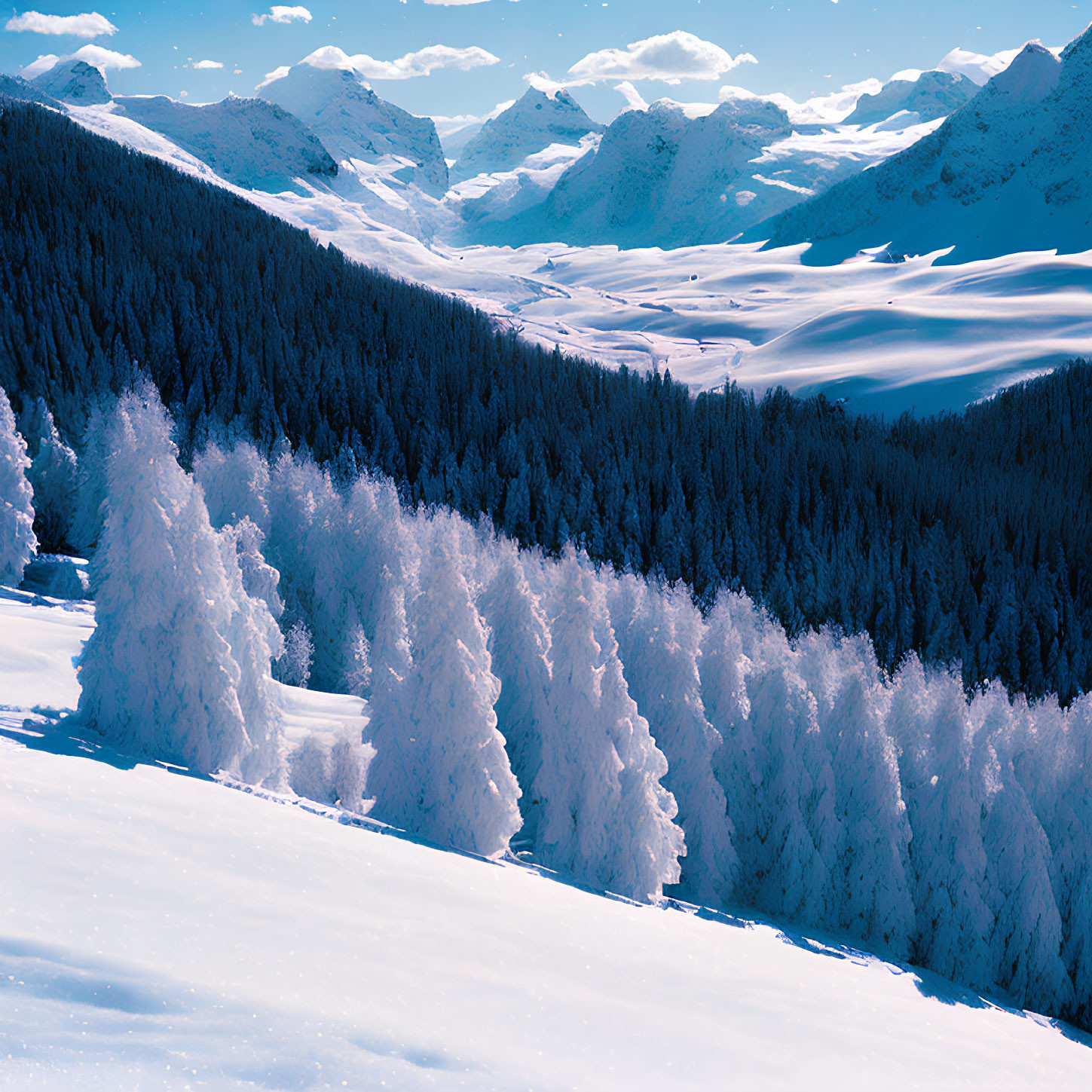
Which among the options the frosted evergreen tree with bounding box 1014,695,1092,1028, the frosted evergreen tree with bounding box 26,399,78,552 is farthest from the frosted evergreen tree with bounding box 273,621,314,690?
the frosted evergreen tree with bounding box 1014,695,1092,1028

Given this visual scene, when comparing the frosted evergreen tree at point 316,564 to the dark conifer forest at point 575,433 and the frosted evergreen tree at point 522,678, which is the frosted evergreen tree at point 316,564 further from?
the dark conifer forest at point 575,433

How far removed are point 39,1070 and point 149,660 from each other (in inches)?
359

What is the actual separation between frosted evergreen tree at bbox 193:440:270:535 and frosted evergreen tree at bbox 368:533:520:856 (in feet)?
114

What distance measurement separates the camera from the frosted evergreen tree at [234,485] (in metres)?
54.0

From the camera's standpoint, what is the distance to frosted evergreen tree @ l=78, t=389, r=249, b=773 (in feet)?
47.8

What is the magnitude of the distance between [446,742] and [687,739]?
10512 mm

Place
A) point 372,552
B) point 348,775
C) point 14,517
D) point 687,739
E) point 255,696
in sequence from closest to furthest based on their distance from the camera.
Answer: point 255,696, point 348,775, point 687,739, point 14,517, point 372,552

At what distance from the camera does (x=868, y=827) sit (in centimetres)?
2764

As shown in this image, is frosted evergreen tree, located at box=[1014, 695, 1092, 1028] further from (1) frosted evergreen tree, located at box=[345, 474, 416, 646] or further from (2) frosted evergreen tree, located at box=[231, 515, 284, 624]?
(2) frosted evergreen tree, located at box=[231, 515, 284, 624]

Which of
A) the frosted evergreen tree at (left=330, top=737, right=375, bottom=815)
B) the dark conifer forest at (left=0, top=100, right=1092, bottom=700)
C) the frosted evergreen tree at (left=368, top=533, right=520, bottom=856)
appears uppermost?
the dark conifer forest at (left=0, top=100, right=1092, bottom=700)

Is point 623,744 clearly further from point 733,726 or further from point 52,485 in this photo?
point 52,485

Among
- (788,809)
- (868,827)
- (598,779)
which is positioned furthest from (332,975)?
(868,827)

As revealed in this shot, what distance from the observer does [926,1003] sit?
18.8 m

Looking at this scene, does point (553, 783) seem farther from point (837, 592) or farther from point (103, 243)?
point (103, 243)
